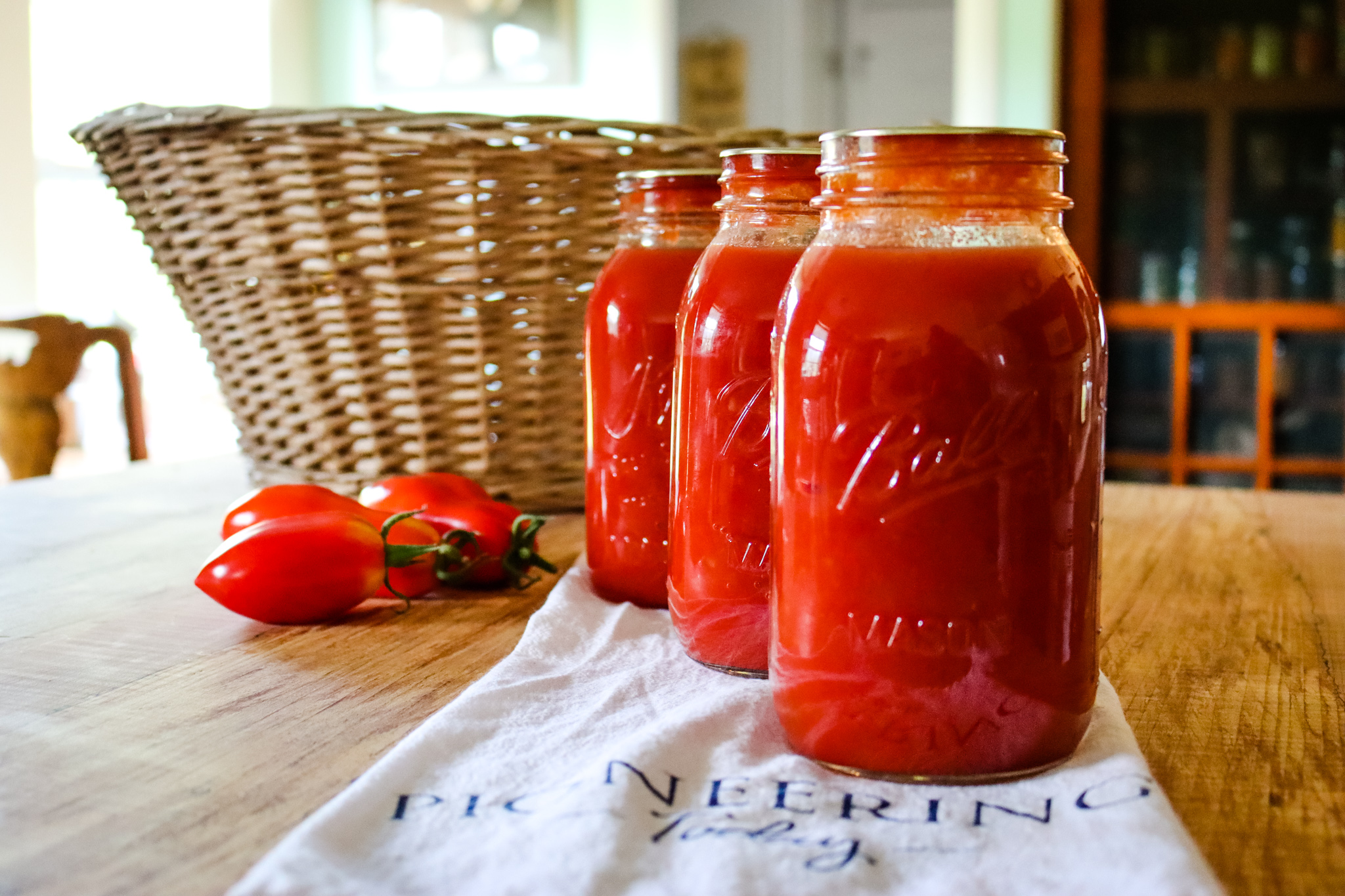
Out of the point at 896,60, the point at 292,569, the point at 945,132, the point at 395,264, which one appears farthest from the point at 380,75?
the point at 945,132

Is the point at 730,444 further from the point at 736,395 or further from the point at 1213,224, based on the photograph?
the point at 1213,224

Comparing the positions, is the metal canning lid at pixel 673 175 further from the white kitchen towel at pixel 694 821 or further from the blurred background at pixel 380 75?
the blurred background at pixel 380 75

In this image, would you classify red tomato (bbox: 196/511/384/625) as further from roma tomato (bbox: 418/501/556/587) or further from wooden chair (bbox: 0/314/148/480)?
wooden chair (bbox: 0/314/148/480)

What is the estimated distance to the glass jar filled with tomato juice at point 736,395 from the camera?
0.63 metres

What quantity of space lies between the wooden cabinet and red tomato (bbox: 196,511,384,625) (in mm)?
2880

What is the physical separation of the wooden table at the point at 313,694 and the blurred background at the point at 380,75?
10.3 feet

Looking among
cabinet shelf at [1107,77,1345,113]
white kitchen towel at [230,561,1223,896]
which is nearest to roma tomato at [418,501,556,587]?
white kitchen towel at [230,561,1223,896]

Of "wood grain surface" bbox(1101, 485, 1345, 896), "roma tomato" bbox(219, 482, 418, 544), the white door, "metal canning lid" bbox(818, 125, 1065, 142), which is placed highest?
the white door

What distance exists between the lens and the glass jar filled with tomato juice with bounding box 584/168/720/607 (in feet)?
2.45

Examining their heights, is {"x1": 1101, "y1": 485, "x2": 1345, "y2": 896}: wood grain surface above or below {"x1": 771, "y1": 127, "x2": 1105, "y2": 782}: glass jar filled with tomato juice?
below

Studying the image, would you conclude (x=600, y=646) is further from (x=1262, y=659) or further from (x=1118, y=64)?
(x=1118, y=64)

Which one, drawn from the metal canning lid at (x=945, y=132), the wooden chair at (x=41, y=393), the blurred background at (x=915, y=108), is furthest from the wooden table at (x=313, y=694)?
the blurred background at (x=915, y=108)

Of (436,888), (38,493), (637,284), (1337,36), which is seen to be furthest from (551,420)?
(1337,36)

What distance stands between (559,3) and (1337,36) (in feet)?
8.05
